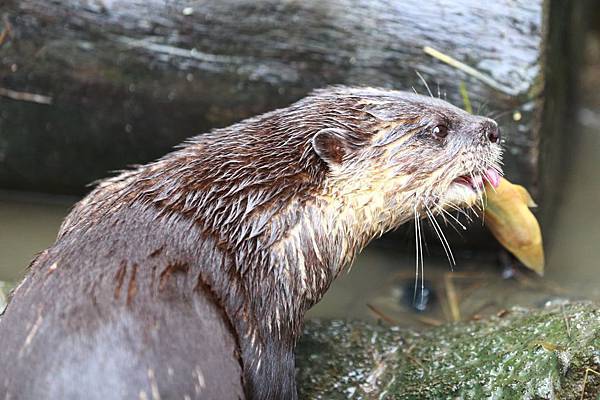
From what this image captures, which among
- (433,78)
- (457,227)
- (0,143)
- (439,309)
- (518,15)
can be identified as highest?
(518,15)

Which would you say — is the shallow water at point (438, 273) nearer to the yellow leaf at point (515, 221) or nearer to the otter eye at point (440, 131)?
the yellow leaf at point (515, 221)

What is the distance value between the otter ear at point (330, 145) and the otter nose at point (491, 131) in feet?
1.65

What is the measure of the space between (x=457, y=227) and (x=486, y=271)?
30cm

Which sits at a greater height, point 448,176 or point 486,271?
point 448,176

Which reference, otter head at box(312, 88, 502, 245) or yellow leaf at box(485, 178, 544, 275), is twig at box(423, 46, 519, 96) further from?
otter head at box(312, 88, 502, 245)

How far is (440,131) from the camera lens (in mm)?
3219

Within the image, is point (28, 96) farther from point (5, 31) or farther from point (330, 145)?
point (330, 145)

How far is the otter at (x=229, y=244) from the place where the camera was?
8.13 feet

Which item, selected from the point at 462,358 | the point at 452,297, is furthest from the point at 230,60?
the point at 462,358

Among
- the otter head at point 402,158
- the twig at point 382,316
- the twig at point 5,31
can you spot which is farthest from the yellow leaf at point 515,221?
the twig at point 5,31

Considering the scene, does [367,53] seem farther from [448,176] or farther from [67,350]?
[67,350]

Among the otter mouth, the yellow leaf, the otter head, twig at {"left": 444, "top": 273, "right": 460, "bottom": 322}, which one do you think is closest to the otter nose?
the otter head

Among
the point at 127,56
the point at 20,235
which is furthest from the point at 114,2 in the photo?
the point at 20,235

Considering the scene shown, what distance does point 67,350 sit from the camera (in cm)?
243
